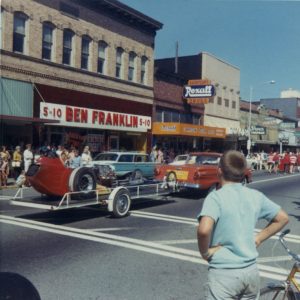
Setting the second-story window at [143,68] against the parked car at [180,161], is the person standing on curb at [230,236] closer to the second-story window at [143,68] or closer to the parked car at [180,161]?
the parked car at [180,161]

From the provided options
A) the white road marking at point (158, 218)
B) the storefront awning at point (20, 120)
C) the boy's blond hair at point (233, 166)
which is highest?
the storefront awning at point (20, 120)

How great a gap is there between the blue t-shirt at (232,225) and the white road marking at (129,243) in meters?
3.60

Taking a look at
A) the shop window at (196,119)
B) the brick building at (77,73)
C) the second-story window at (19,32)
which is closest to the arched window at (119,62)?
the brick building at (77,73)

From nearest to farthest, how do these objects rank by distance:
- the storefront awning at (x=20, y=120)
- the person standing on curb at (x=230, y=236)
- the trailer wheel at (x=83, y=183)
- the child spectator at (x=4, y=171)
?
the person standing on curb at (x=230, y=236) < the trailer wheel at (x=83, y=183) < the child spectator at (x=4, y=171) < the storefront awning at (x=20, y=120)

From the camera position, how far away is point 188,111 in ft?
122

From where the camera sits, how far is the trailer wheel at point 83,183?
10.1 metres

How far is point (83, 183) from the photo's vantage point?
10484 millimetres

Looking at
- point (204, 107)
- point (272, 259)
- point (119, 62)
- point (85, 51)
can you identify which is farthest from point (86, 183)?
point (204, 107)

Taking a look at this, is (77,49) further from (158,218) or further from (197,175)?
(158,218)

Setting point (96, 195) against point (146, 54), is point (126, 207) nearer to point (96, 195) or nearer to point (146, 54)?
point (96, 195)

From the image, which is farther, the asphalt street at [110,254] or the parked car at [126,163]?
the parked car at [126,163]

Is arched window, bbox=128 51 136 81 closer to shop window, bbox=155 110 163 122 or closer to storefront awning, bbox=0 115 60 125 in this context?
shop window, bbox=155 110 163 122

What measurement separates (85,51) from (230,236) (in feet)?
79.3

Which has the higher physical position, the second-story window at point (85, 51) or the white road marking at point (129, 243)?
the second-story window at point (85, 51)
